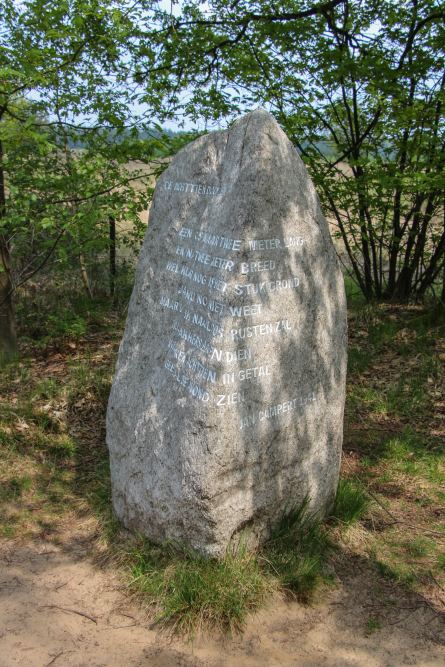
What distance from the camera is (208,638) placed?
3.00 m

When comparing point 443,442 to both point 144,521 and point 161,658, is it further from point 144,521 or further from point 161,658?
point 161,658

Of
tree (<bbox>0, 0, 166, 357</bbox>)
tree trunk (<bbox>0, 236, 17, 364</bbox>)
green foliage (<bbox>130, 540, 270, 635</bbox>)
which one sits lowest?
green foliage (<bbox>130, 540, 270, 635</bbox>)

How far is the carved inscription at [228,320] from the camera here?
3092 mm

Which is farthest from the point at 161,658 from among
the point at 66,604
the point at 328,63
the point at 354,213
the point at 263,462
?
the point at 328,63

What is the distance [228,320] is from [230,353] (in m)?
0.18

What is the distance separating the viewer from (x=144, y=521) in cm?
357

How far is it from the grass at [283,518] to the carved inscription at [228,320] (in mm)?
921

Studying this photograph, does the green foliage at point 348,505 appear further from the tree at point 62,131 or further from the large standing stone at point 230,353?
the tree at point 62,131

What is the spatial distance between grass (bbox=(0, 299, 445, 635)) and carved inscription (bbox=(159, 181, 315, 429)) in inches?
36.3

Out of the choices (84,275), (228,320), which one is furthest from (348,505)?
(84,275)

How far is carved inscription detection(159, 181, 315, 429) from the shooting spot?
3.09 meters

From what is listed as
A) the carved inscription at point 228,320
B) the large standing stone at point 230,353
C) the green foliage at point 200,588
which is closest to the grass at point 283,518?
the green foliage at point 200,588

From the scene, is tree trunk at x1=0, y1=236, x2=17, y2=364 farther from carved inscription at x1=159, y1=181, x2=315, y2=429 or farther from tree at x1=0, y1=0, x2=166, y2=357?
carved inscription at x1=159, y1=181, x2=315, y2=429

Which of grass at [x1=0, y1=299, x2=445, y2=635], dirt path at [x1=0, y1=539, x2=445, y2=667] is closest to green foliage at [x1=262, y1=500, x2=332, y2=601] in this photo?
grass at [x1=0, y1=299, x2=445, y2=635]
